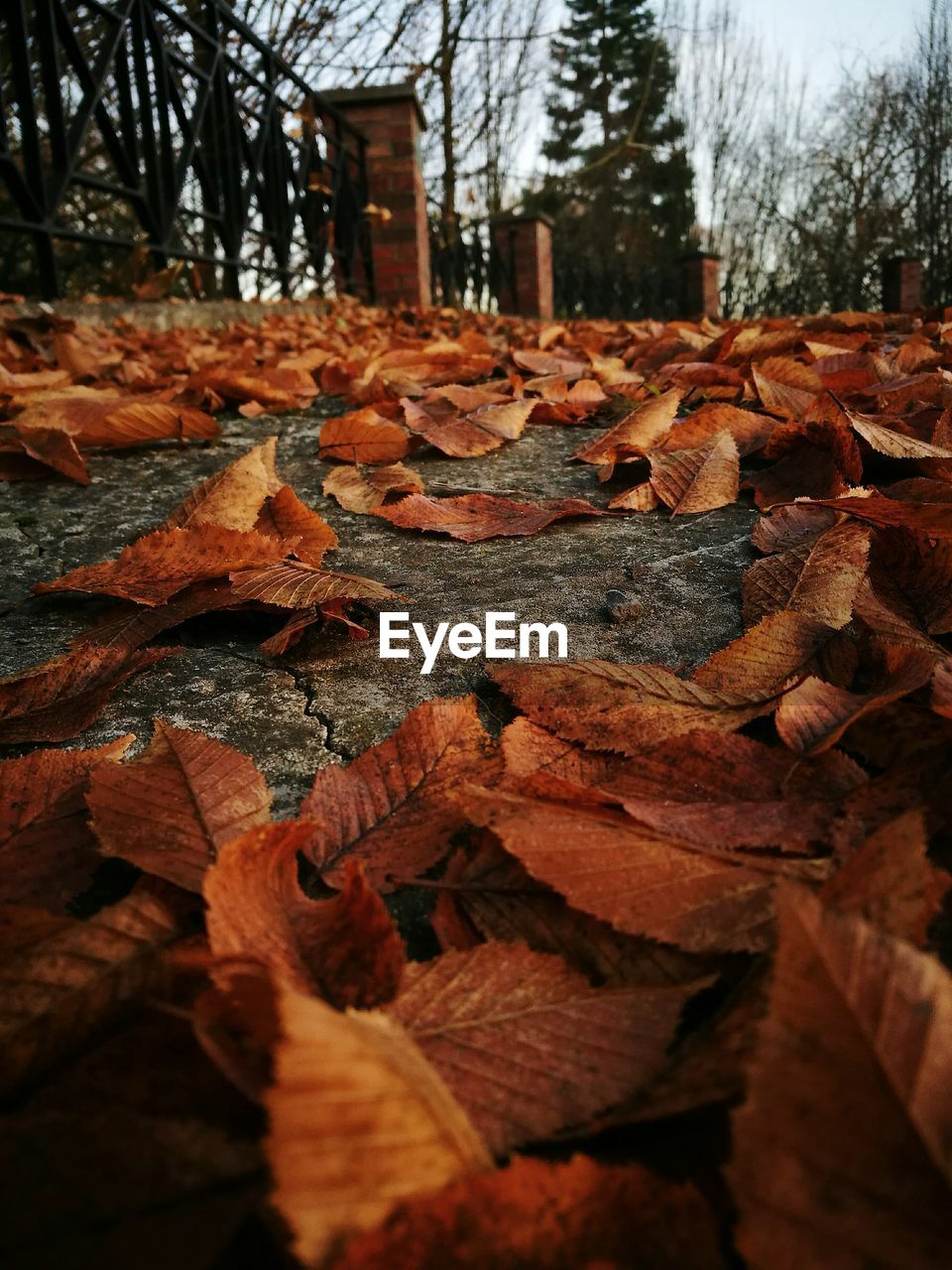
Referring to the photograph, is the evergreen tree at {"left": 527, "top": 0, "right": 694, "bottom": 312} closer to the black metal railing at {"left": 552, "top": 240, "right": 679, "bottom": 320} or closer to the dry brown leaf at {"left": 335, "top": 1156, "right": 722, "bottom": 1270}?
the black metal railing at {"left": 552, "top": 240, "right": 679, "bottom": 320}

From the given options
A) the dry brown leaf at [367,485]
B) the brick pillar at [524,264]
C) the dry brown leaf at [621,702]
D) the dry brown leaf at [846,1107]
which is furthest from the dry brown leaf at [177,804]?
the brick pillar at [524,264]

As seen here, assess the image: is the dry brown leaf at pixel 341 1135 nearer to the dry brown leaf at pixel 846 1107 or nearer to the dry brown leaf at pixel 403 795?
the dry brown leaf at pixel 846 1107

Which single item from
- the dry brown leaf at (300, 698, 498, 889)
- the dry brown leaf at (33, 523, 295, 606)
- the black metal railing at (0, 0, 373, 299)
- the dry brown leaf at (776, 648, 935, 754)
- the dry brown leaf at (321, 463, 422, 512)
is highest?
the black metal railing at (0, 0, 373, 299)

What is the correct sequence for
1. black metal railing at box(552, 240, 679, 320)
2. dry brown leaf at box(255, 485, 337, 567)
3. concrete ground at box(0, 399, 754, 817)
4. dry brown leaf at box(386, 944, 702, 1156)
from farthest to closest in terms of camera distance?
1. black metal railing at box(552, 240, 679, 320)
2. dry brown leaf at box(255, 485, 337, 567)
3. concrete ground at box(0, 399, 754, 817)
4. dry brown leaf at box(386, 944, 702, 1156)

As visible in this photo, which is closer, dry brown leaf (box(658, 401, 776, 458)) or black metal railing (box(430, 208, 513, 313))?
dry brown leaf (box(658, 401, 776, 458))

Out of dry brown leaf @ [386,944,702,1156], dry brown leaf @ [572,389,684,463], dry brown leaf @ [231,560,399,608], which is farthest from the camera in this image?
dry brown leaf @ [572,389,684,463]

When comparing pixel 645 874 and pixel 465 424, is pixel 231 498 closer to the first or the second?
pixel 465 424

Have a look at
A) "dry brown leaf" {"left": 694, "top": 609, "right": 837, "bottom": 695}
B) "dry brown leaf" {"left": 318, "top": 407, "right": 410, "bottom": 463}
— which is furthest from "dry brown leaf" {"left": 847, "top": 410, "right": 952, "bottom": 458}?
"dry brown leaf" {"left": 318, "top": 407, "right": 410, "bottom": 463}
